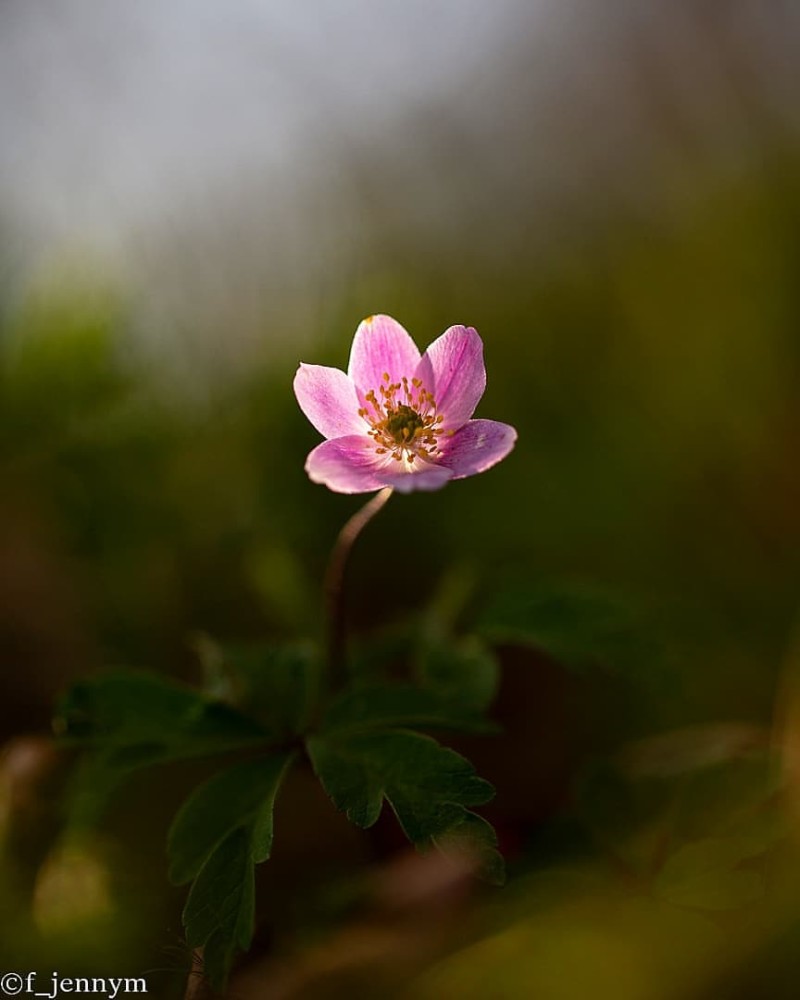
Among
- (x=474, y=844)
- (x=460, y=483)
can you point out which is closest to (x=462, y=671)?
(x=474, y=844)

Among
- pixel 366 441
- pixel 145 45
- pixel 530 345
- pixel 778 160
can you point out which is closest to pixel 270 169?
pixel 145 45

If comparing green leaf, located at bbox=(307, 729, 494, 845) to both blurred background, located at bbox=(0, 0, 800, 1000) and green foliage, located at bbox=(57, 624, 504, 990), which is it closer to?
green foliage, located at bbox=(57, 624, 504, 990)

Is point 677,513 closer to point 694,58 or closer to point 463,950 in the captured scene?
point 463,950

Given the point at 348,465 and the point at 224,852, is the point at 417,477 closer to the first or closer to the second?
the point at 348,465

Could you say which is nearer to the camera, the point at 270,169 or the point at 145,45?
the point at 270,169

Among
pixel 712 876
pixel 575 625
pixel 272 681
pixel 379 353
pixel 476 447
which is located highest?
pixel 379 353

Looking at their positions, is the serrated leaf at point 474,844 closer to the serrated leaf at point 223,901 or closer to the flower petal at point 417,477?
the serrated leaf at point 223,901
